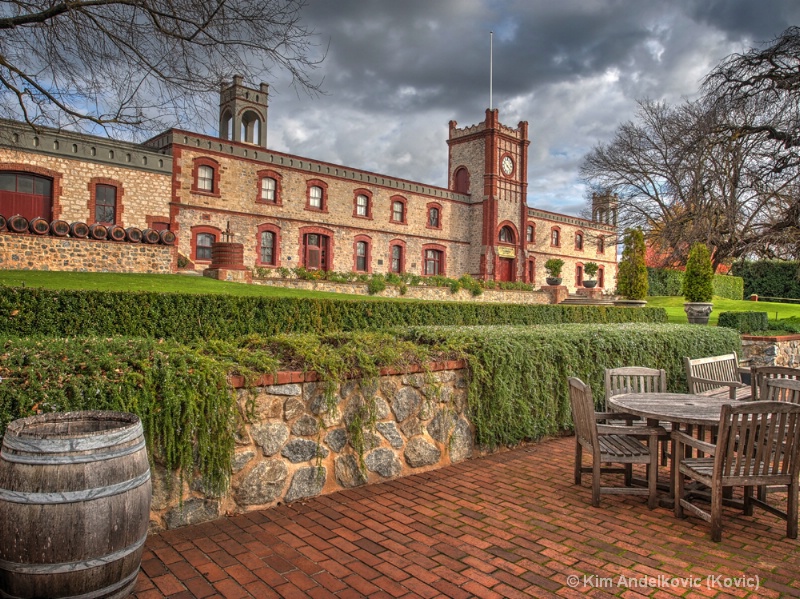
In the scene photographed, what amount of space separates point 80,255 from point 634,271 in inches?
863

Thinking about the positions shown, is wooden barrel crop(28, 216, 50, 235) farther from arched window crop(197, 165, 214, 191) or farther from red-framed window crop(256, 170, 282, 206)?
red-framed window crop(256, 170, 282, 206)

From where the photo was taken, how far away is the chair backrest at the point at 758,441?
3.65 metres

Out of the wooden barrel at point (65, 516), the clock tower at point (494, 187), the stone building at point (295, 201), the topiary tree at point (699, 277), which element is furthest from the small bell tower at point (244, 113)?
the wooden barrel at point (65, 516)

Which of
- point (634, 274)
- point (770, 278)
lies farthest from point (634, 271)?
point (770, 278)

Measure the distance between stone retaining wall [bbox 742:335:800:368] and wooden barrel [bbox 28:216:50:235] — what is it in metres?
19.1

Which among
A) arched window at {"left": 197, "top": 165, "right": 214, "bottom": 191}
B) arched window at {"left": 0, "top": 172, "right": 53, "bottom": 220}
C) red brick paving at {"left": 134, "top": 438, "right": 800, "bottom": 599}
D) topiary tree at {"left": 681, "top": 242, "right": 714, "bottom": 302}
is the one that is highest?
arched window at {"left": 197, "top": 165, "right": 214, "bottom": 191}

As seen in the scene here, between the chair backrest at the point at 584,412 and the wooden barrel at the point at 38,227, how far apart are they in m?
16.3

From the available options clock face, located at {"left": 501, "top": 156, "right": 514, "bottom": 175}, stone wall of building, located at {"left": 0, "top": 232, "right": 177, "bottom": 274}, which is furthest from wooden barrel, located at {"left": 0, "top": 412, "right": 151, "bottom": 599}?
clock face, located at {"left": 501, "top": 156, "right": 514, "bottom": 175}

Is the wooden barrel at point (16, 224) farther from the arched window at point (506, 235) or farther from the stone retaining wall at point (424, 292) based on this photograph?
the arched window at point (506, 235)

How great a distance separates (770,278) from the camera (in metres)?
39.2

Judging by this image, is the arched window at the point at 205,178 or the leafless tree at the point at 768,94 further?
the arched window at the point at 205,178

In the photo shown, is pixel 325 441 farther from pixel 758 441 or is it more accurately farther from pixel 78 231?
pixel 78 231

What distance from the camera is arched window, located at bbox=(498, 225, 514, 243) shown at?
1448 inches

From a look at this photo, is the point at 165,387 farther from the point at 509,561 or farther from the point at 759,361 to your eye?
the point at 759,361
